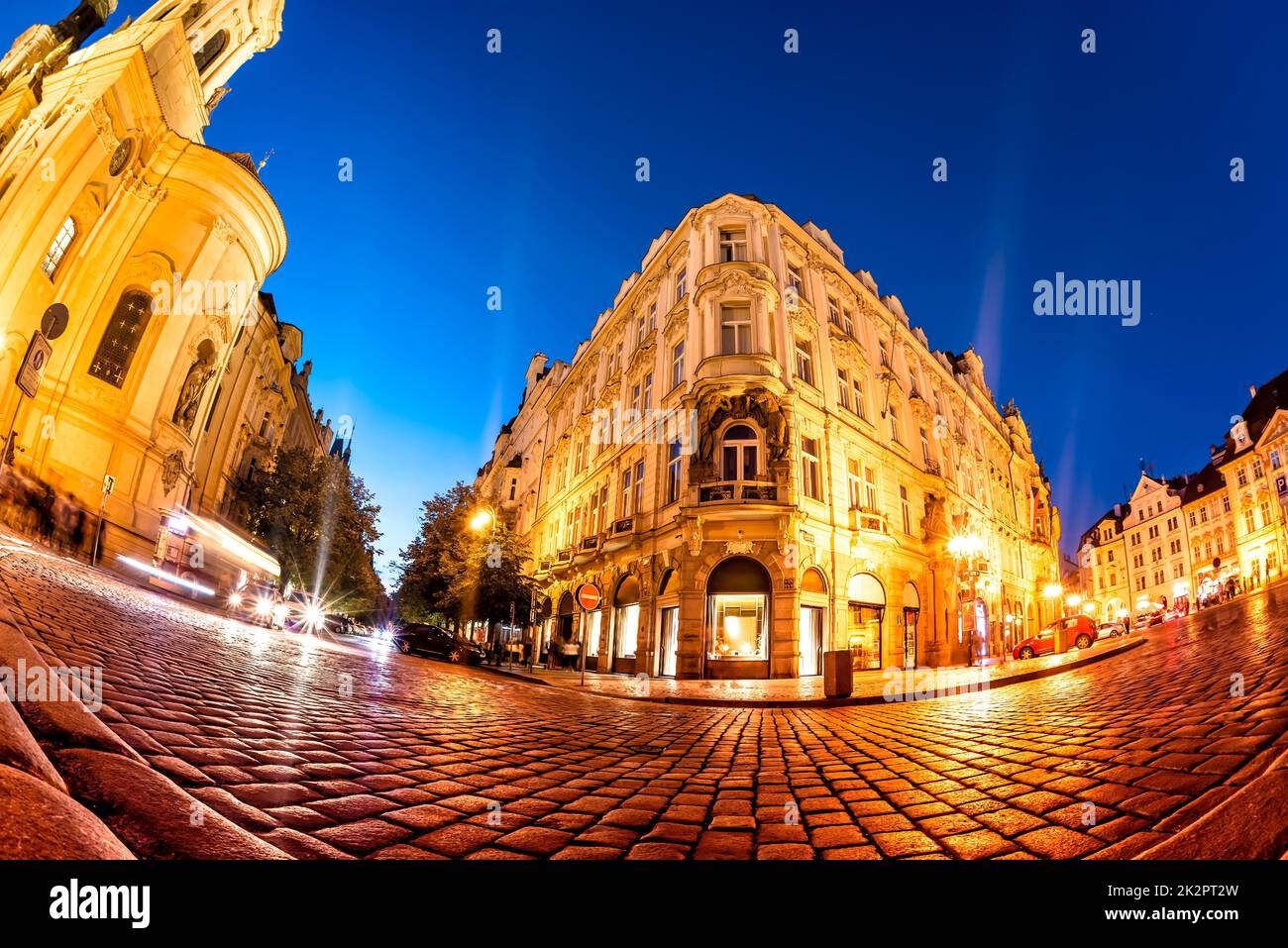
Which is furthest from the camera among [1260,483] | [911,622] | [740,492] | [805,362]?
[1260,483]

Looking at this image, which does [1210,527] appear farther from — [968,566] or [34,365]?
[34,365]

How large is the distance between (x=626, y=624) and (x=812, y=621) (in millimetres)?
7315

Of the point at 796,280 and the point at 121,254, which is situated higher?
the point at 796,280

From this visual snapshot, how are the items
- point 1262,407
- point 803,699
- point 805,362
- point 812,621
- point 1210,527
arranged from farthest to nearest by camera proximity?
point 1210,527
point 1262,407
point 805,362
point 812,621
point 803,699

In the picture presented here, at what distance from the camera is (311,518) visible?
2917 centimetres

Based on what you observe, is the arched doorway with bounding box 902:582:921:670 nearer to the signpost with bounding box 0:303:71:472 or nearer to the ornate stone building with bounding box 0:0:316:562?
the signpost with bounding box 0:303:71:472

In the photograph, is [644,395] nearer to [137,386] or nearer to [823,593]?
[823,593]

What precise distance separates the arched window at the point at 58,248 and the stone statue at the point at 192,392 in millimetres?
4345

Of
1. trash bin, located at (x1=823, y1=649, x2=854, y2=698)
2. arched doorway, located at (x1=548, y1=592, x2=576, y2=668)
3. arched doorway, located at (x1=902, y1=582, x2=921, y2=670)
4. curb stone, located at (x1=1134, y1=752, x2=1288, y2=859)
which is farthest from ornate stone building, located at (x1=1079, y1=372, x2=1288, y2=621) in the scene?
curb stone, located at (x1=1134, y1=752, x2=1288, y2=859)

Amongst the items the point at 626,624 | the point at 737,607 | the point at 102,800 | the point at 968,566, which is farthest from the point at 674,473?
the point at 102,800

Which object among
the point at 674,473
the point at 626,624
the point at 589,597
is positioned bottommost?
the point at 626,624

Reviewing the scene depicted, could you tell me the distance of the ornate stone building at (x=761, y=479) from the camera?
638 inches

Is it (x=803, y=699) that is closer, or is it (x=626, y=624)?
(x=803, y=699)

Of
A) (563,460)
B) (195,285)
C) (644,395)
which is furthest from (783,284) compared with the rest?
(195,285)
